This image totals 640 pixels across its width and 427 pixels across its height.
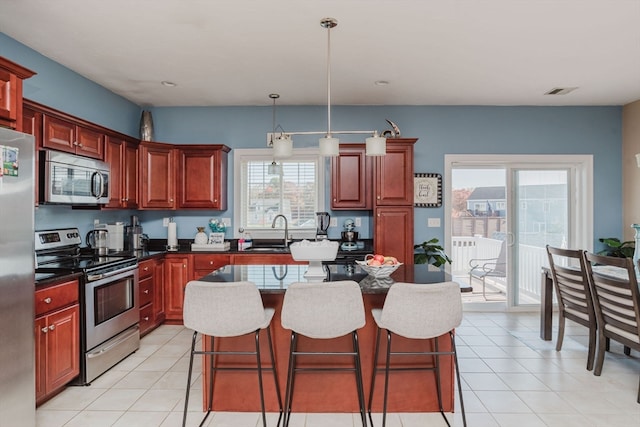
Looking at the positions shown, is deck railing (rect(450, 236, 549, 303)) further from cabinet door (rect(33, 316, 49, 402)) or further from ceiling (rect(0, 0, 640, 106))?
cabinet door (rect(33, 316, 49, 402))

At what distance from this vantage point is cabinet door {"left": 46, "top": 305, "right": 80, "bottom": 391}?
8.63ft

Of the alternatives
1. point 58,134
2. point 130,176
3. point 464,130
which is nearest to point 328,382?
point 58,134

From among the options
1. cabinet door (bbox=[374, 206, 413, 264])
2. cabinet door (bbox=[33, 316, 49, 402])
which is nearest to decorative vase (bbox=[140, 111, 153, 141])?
cabinet door (bbox=[33, 316, 49, 402])

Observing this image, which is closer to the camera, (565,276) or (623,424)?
(623,424)

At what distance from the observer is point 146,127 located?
475 cm

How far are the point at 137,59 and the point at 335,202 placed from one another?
8.22 ft

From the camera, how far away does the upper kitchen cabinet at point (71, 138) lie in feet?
10.0

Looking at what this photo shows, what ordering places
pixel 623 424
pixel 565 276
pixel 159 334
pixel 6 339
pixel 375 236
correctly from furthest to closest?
pixel 375 236, pixel 159 334, pixel 565 276, pixel 623 424, pixel 6 339

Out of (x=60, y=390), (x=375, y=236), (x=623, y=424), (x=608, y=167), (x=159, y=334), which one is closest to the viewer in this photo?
(x=623, y=424)

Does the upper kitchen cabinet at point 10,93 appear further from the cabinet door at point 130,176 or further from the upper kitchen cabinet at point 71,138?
the cabinet door at point 130,176

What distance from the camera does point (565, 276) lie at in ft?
11.3

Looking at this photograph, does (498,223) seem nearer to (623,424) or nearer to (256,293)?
(623,424)

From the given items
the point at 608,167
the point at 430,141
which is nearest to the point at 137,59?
the point at 430,141

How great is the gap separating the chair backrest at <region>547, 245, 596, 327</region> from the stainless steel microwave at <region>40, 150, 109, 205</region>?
4165 millimetres
